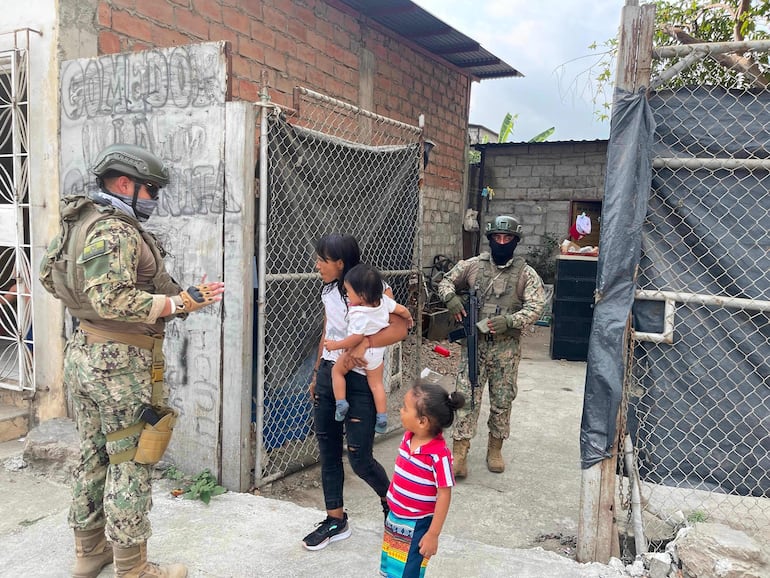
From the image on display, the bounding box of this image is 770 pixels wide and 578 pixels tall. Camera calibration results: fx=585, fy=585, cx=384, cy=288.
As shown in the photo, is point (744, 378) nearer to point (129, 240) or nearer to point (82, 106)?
point (129, 240)

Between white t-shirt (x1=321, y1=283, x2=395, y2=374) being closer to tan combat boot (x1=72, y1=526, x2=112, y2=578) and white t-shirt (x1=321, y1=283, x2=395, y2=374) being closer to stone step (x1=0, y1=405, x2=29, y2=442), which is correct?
tan combat boot (x1=72, y1=526, x2=112, y2=578)

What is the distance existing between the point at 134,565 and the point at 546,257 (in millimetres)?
9971

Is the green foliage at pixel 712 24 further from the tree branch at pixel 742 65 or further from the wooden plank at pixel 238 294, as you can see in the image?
the wooden plank at pixel 238 294

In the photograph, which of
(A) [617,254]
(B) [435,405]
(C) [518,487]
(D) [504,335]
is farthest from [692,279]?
(C) [518,487]

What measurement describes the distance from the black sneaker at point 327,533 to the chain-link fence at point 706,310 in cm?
153

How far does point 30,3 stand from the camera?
3975 mm

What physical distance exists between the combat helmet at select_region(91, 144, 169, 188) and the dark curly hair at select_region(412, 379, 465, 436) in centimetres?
142

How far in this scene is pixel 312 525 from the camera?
3.20 metres

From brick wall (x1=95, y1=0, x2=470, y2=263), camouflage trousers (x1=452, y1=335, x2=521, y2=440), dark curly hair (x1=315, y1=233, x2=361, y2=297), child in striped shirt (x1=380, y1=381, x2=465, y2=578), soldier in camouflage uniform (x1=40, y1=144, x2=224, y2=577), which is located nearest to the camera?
child in striped shirt (x1=380, y1=381, x2=465, y2=578)

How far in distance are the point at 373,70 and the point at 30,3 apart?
423 centimetres

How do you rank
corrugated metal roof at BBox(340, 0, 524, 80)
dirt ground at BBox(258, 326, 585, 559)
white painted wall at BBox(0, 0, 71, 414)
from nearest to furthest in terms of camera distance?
1. dirt ground at BBox(258, 326, 585, 559)
2. white painted wall at BBox(0, 0, 71, 414)
3. corrugated metal roof at BBox(340, 0, 524, 80)

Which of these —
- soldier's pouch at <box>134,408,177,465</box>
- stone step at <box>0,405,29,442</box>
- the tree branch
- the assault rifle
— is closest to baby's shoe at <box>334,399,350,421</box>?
soldier's pouch at <box>134,408,177,465</box>

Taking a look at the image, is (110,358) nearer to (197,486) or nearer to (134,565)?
(134,565)

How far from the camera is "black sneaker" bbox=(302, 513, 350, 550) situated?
9.62 ft
